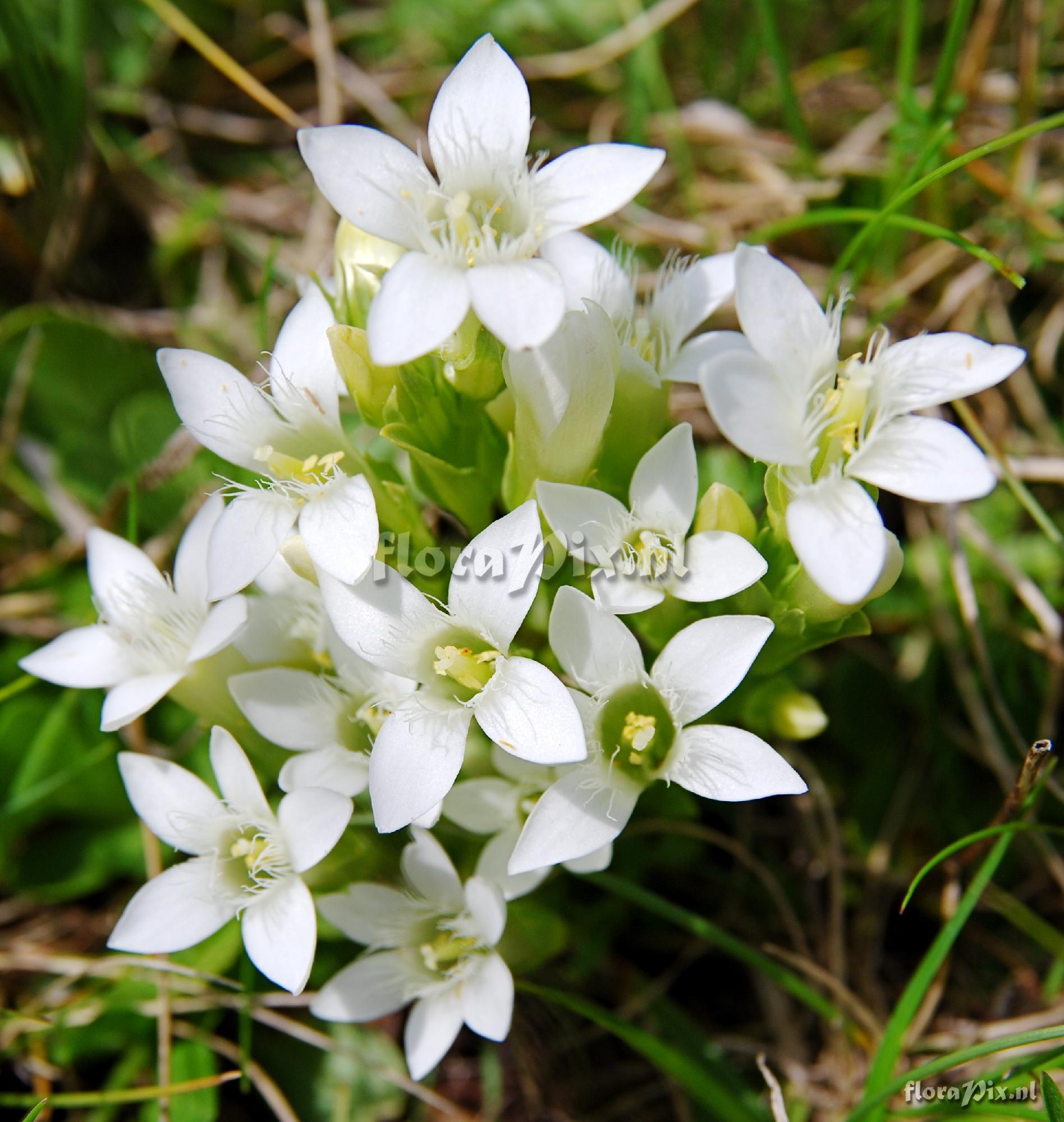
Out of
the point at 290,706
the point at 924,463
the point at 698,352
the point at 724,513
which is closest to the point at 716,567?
the point at 724,513

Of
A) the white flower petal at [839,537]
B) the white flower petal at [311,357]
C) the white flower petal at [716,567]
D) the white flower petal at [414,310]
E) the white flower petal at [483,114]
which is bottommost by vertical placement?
the white flower petal at [716,567]

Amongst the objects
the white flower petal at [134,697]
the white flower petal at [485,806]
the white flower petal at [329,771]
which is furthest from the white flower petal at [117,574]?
the white flower petal at [485,806]

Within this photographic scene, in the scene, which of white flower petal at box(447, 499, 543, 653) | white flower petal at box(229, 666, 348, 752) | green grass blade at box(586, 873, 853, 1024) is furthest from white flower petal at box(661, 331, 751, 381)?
green grass blade at box(586, 873, 853, 1024)

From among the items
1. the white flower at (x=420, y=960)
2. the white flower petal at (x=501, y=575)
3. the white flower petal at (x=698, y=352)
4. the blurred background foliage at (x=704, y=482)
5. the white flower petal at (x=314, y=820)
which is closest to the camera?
the white flower petal at (x=501, y=575)

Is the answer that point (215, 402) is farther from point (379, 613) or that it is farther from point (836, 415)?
point (836, 415)

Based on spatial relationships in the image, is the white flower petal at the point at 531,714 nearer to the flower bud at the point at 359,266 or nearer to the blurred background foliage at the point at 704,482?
the blurred background foliage at the point at 704,482

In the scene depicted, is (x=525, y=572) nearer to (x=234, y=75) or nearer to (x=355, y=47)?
(x=234, y=75)

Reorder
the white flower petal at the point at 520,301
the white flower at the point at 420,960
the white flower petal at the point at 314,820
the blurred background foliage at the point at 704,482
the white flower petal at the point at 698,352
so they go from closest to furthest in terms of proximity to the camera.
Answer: the white flower petal at the point at 520,301
the white flower petal at the point at 314,820
the white flower at the point at 420,960
the white flower petal at the point at 698,352
the blurred background foliage at the point at 704,482
